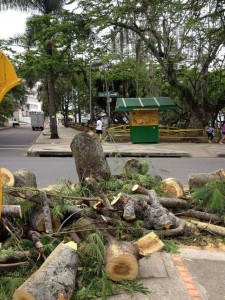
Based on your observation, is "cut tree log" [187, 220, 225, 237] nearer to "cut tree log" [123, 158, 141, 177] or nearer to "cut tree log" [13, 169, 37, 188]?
"cut tree log" [123, 158, 141, 177]

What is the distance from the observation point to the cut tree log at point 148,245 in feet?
12.8

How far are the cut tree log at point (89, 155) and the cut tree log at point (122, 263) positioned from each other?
242 cm

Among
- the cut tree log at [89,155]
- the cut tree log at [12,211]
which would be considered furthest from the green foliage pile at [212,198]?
the cut tree log at [12,211]

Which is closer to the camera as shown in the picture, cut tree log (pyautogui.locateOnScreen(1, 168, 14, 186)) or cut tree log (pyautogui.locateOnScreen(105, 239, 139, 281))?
cut tree log (pyautogui.locateOnScreen(105, 239, 139, 281))

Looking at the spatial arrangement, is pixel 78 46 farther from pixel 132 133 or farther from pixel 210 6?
pixel 210 6

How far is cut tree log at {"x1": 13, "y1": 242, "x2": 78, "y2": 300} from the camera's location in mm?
3010

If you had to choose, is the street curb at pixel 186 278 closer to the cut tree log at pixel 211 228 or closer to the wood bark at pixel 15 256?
the cut tree log at pixel 211 228

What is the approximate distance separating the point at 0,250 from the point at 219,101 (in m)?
20.8

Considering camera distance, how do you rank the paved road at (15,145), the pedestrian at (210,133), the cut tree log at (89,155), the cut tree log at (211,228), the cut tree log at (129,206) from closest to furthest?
the cut tree log at (129,206), the cut tree log at (211,228), the cut tree log at (89,155), the paved road at (15,145), the pedestrian at (210,133)

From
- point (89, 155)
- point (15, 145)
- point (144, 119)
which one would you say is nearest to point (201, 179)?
point (89, 155)

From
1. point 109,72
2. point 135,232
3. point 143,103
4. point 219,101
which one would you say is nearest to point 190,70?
point 219,101

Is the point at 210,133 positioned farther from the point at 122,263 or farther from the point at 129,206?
the point at 122,263

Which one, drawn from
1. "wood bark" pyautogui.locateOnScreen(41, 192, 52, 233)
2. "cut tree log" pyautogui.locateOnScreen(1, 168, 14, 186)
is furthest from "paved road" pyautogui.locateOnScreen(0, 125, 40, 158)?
"wood bark" pyautogui.locateOnScreen(41, 192, 52, 233)

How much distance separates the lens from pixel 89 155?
5.99m
